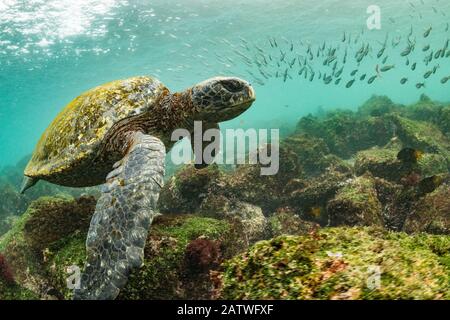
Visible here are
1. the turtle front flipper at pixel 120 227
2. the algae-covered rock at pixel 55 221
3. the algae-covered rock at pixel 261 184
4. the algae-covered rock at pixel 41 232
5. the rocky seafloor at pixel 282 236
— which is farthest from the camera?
the algae-covered rock at pixel 261 184

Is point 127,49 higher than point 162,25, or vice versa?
point 162,25

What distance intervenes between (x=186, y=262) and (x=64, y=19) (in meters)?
26.5

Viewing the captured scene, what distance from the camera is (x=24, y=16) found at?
2288 centimetres

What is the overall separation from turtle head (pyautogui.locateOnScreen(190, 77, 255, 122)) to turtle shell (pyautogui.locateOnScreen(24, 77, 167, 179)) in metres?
0.80

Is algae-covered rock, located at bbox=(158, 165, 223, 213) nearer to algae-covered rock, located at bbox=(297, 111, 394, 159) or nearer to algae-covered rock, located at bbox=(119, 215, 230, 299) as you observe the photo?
algae-covered rock, located at bbox=(119, 215, 230, 299)

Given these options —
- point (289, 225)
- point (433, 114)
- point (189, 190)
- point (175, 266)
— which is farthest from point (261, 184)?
point (433, 114)

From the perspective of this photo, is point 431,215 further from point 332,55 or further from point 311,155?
point 332,55

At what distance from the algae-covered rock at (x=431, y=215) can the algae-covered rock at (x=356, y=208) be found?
54 centimetres

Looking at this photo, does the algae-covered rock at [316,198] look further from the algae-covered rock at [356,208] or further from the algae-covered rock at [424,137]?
the algae-covered rock at [424,137]

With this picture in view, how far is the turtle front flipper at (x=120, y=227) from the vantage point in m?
3.16

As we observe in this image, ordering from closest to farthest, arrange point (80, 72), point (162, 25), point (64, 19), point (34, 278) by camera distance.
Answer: point (34, 278), point (64, 19), point (162, 25), point (80, 72)

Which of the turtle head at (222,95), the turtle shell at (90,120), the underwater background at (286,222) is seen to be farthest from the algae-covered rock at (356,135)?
the turtle shell at (90,120)
